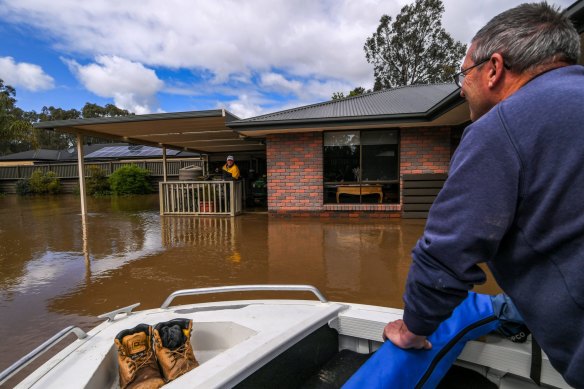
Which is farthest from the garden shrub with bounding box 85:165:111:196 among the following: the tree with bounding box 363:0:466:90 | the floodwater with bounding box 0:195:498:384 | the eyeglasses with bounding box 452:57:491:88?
the tree with bounding box 363:0:466:90

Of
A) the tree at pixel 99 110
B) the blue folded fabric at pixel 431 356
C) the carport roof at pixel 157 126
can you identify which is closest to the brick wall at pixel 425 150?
the carport roof at pixel 157 126

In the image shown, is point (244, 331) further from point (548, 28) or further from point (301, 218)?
point (301, 218)

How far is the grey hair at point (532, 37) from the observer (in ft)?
2.89

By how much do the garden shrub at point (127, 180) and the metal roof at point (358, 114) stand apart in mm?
12156

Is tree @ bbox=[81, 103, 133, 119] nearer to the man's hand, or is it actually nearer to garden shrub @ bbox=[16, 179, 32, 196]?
garden shrub @ bbox=[16, 179, 32, 196]

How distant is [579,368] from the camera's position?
30.7 inches

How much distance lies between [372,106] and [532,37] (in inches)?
325

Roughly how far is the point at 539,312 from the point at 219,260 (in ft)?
15.0

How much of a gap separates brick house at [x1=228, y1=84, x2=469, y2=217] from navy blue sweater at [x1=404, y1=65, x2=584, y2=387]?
23.6 ft

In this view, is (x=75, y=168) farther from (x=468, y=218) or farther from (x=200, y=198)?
(x=468, y=218)

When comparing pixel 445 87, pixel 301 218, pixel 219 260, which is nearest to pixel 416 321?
pixel 219 260

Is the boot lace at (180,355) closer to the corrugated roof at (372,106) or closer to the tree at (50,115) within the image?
the corrugated roof at (372,106)

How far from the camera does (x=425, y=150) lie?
8148 millimetres

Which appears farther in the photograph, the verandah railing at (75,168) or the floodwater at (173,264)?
the verandah railing at (75,168)
